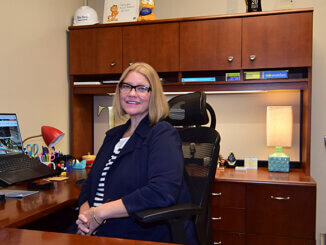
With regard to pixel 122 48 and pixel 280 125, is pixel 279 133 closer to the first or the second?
pixel 280 125

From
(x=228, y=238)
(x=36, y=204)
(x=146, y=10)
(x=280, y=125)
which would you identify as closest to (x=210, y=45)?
(x=146, y=10)

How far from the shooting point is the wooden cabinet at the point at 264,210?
2109mm

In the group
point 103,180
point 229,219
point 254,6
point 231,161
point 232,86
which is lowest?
point 229,219

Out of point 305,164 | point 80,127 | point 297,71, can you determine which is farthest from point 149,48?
point 305,164

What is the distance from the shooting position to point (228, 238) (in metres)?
2.22

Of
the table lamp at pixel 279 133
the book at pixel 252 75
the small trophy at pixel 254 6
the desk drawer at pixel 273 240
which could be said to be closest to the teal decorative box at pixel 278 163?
the table lamp at pixel 279 133

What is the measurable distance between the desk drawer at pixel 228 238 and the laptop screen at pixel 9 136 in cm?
145

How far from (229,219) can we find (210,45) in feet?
4.32

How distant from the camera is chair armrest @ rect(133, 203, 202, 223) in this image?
3.68 ft

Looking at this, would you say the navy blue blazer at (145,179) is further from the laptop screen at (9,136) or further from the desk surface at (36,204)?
the laptop screen at (9,136)

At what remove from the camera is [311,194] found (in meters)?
2.10

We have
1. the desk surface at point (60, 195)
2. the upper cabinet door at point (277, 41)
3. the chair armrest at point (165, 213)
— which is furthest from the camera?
the upper cabinet door at point (277, 41)

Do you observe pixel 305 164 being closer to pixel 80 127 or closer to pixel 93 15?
pixel 80 127

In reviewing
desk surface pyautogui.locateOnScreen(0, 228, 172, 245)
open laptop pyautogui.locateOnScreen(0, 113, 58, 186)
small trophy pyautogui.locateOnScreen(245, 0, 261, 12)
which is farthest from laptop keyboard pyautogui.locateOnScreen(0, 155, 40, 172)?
small trophy pyautogui.locateOnScreen(245, 0, 261, 12)
